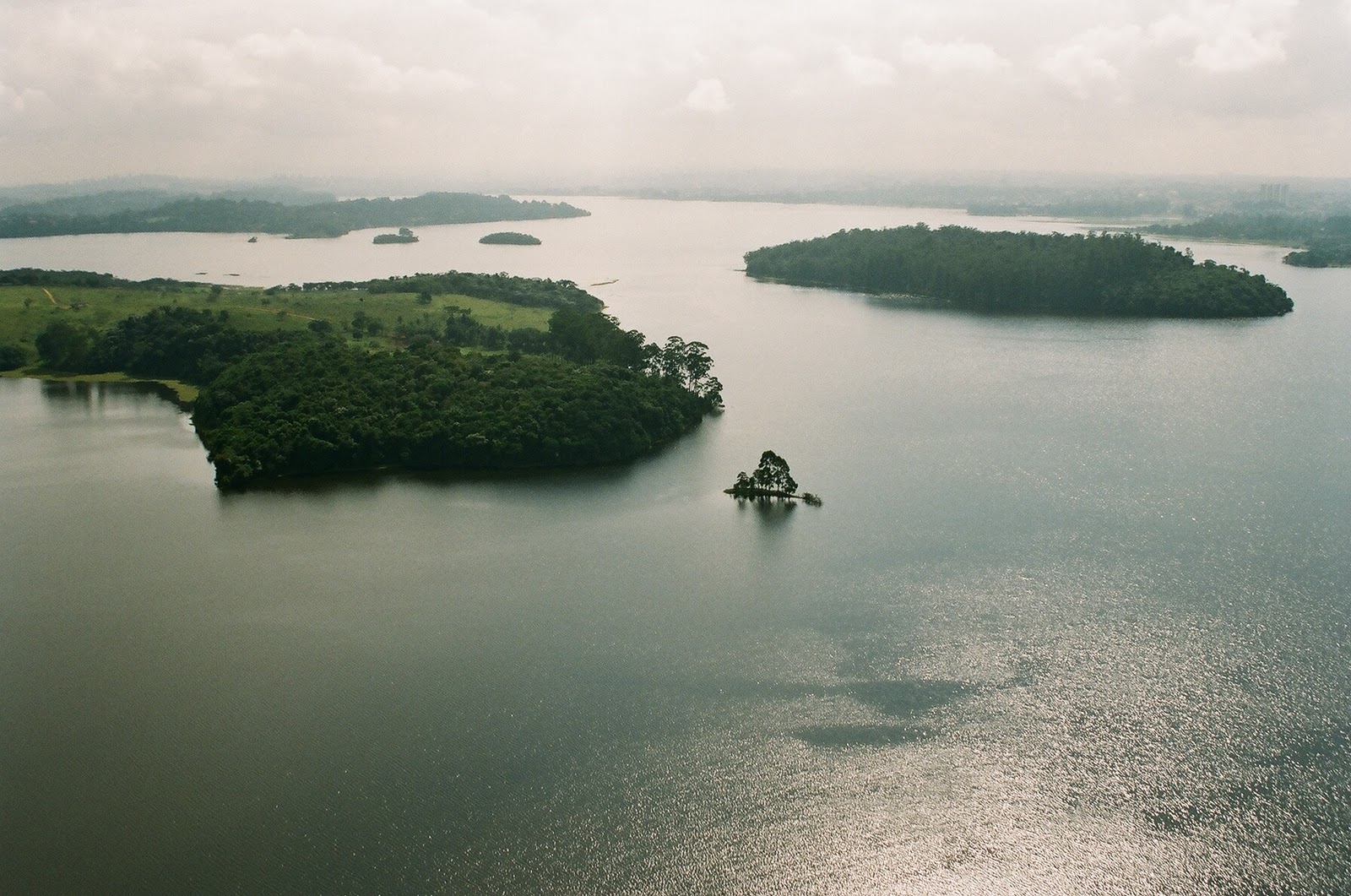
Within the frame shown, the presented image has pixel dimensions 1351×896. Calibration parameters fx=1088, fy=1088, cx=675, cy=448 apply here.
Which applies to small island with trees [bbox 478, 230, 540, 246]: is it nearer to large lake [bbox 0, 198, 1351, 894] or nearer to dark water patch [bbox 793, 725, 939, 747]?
large lake [bbox 0, 198, 1351, 894]

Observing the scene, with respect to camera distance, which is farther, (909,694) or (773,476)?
(773,476)

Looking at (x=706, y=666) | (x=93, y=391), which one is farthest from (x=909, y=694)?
(x=93, y=391)

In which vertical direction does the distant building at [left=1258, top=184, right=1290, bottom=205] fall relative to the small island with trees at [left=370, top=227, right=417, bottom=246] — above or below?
above

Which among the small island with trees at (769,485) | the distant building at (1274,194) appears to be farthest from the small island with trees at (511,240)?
the distant building at (1274,194)

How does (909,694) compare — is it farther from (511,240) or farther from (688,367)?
(511,240)

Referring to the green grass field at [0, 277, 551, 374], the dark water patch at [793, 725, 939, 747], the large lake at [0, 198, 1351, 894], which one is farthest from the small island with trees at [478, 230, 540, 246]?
the dark water patch at [793, 725, 939, 747]

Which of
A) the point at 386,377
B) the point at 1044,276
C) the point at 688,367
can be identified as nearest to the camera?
the point at 386,377
